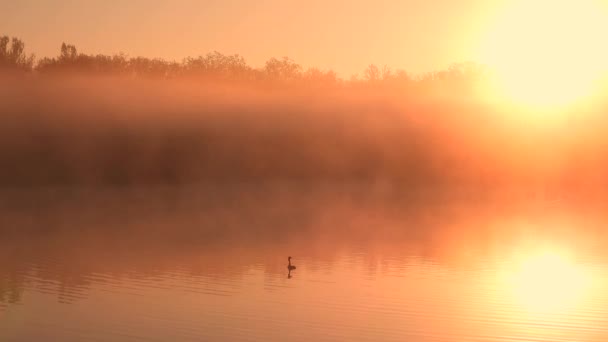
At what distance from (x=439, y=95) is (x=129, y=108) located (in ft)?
145

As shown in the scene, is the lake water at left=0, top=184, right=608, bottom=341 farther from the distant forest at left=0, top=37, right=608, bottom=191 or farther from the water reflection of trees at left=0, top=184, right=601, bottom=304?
the distant forest at left=0, top=37, right=608, bottom=191

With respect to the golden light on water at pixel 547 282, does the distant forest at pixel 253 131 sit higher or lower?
higher

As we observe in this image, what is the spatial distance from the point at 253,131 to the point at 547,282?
69957 mm

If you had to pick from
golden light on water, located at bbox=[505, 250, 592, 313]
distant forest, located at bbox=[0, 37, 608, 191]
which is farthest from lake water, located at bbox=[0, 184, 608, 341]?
distant forest, located at bbox=[0, 37, 608, 191]

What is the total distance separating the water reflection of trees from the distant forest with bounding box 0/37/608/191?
10.0m

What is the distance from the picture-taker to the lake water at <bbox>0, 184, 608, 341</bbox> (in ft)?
73.5

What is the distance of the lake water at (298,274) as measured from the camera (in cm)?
2239

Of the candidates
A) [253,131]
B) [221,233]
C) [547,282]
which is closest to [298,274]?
[547,282]

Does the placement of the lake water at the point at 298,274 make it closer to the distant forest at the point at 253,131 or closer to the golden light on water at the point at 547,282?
the golden light on water at the point at 547,282

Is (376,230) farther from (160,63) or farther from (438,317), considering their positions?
(160,63)

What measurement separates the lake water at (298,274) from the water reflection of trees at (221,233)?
0.40ft

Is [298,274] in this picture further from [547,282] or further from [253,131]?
[253,131]

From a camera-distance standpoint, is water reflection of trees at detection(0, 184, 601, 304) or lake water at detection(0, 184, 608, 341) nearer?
lake water at detection(0, 184, 608, 341)

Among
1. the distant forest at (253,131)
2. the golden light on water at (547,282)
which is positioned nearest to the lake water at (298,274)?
the golden light on water at (547,282)
